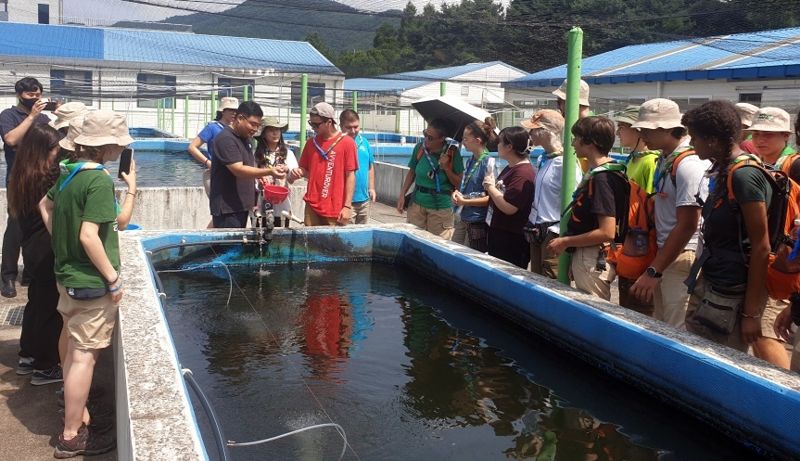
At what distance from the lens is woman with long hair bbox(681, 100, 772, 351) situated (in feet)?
10.8

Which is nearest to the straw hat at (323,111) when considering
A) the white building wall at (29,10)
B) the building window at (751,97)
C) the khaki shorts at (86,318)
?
the khaki shorts at (86,318)

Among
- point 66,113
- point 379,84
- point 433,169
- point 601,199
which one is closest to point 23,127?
point 66,113

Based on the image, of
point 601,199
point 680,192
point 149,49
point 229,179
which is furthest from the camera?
point 149,49

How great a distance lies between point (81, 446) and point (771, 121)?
4.05m

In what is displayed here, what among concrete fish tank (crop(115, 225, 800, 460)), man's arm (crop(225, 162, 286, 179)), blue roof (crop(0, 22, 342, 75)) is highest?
blue roof (crop(0, 22, 342, 75))

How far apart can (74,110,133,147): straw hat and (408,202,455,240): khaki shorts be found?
3.72 m

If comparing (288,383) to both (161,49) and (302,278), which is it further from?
(161,49)

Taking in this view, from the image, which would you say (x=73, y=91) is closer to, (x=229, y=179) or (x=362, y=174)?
(x=362, y=174)

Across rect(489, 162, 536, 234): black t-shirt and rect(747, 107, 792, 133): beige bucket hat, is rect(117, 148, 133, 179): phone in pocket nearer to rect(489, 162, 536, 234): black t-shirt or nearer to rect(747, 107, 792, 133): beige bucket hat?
rect(489, 162, 536, 234): black t-shirt

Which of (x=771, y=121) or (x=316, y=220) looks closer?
(x=771, y=121)

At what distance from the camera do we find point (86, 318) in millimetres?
3559

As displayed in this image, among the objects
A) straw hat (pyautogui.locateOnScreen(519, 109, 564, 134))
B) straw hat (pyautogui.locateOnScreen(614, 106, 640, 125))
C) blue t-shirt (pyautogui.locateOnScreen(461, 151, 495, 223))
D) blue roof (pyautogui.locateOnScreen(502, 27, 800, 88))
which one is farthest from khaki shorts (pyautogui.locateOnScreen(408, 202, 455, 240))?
blue roof (pyautogui.locateOnScreen(502, 27, 800, 88))

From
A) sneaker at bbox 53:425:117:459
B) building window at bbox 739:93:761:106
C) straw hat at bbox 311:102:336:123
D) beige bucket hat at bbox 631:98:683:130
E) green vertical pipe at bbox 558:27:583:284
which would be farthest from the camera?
building window at bbox 739:93:761:106

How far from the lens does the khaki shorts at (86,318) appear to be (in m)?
3.55
